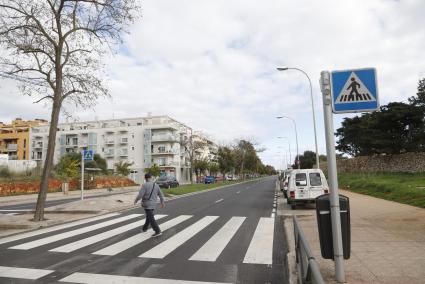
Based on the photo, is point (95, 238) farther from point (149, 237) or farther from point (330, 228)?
point (330, 228)

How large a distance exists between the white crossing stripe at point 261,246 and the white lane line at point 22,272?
356 cm

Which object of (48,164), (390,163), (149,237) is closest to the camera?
(149,237)

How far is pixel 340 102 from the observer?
5551 millimetres

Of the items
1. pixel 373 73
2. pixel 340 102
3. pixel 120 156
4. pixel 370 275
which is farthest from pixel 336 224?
pixel 120 156

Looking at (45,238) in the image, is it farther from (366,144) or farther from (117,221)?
(366,144)

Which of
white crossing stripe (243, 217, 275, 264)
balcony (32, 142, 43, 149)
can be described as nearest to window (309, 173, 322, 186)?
white crossing stripe (243, 217, 275, 264)

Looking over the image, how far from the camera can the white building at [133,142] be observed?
3428 inches

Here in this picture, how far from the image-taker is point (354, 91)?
5.49m

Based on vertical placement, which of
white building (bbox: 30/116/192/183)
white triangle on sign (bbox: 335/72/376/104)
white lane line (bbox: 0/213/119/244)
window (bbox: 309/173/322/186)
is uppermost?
white building (bbox: 30/116/192/183)

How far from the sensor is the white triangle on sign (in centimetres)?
543

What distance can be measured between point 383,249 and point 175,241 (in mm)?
4657

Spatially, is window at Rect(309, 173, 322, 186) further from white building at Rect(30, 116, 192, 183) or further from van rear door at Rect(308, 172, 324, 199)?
white building at Rect(30, 116, 192, 183)

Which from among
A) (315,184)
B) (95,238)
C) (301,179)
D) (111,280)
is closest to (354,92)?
(111,280)

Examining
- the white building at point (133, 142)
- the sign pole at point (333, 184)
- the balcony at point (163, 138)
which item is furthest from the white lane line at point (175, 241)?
the balcony at point (163, 138)
